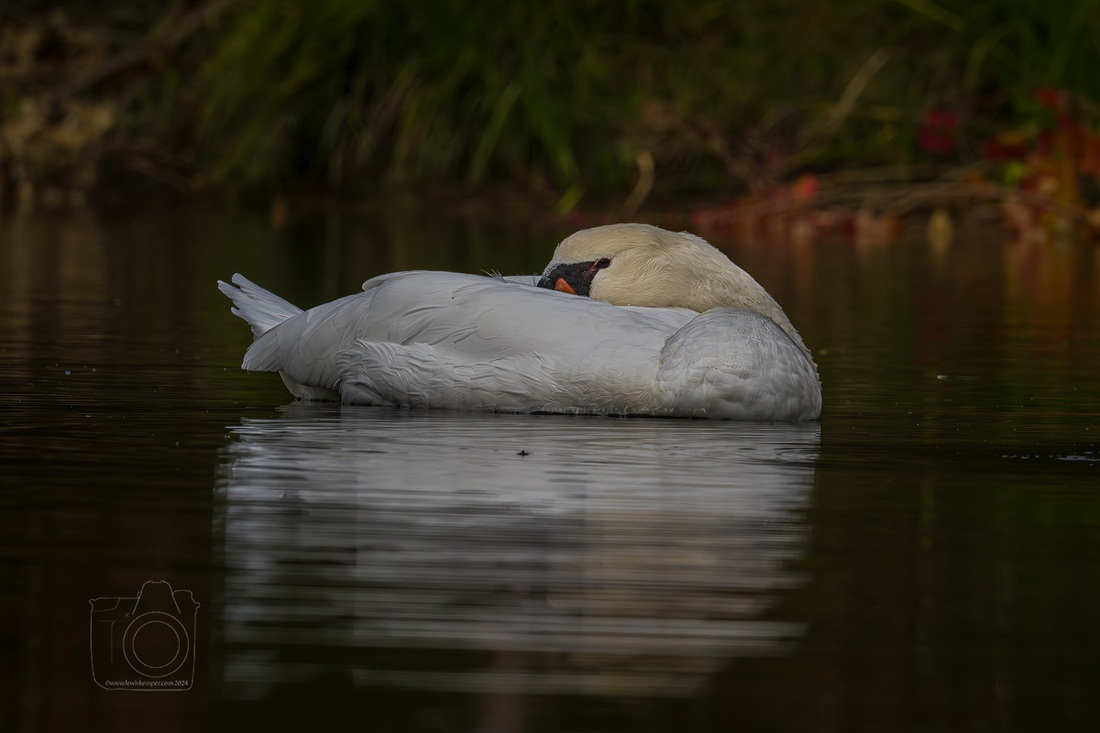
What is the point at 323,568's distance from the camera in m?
→ 4.18

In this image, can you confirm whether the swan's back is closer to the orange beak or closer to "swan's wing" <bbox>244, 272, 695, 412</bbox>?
"swan's wing" <bbox>244, 272, 695, 412</bbox>

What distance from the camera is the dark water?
10.8 feet

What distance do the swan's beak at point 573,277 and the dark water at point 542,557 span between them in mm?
812

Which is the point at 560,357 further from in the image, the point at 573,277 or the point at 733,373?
the point at 573,277

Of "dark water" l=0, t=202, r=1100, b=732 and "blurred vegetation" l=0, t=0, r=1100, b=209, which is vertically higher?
"blurred vegetation" l=0, t=0, r=1100, b=209

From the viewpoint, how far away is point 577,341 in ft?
21.4

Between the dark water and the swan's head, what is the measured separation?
53 centimetres

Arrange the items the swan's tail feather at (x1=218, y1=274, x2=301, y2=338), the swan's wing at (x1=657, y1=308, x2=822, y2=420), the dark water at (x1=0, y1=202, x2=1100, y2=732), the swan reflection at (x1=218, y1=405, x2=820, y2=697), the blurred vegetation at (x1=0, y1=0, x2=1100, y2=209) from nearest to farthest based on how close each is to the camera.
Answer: the dark water at (x1=0, y1=202, x2=1100, y2=732)
the swan reflection at (x1=218, y1=405, x2=820, y2=697)
the swan's wing at (x1=657, y1=308, x2=822, y2=420)
the swan's tail feather at (x1=218, y1=274, x2=301, y2=338)
the blurred vegetation at (x1=0, y1=0, x2=1100, y2=209)

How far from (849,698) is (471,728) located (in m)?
0.61

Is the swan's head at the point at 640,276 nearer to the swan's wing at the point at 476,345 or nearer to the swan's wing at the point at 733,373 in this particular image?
the swan's wing at the point at 476,345

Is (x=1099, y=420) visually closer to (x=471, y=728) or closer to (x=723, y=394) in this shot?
(x=723, y=394)

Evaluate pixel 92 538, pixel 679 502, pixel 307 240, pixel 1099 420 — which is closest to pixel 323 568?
pixel 92 538

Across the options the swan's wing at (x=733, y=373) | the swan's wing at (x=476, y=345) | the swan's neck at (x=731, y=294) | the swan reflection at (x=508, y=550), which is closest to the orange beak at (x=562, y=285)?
the swan's wing at (x=476, y=345)

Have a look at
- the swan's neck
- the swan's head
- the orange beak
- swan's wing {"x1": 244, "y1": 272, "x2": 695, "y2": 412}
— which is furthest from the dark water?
the orange beak
